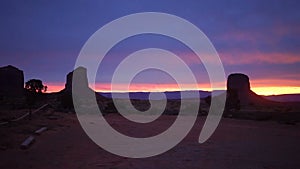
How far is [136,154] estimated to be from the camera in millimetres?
12430

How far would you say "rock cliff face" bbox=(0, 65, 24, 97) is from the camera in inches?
3000

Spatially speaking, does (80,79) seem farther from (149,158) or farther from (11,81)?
(149,158)

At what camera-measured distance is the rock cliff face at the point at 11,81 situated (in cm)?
7619

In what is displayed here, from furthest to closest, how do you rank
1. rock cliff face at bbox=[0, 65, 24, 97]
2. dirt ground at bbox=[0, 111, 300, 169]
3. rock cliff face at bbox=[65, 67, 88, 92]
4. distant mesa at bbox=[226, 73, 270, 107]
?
distant mesa at bbox=[226, 73, 270, 107], rock cliff face at bbox=[0, 65, 24, 97], rock cliff face at bbox=[65, 67, 88, 92], dirt ground at bbox=[0, 111, 300, 169]

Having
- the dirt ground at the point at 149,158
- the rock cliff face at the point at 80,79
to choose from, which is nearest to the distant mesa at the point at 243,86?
the rock cliff face at the point at 80,79

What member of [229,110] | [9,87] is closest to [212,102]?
[229,110]

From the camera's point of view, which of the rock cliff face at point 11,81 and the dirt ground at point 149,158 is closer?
the dirt ground at point 149,158

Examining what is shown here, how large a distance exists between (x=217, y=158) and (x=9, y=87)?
7359 cm

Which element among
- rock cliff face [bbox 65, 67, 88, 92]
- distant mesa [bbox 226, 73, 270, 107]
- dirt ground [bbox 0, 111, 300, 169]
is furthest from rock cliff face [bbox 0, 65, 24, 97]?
dirt ground [bbox 0, 111, 300, 169]

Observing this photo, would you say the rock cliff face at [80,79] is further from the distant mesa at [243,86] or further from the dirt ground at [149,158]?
the dirt ground at [149,158]

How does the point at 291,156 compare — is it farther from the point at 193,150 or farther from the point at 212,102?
the point at 212,102

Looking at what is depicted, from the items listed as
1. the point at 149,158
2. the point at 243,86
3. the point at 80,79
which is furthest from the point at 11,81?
the point at 149,158

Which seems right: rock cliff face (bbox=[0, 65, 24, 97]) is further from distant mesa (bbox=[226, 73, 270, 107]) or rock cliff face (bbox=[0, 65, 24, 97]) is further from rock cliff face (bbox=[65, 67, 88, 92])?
distant mesa (bbox=[226, 73, 270, 107])

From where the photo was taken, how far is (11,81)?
77.6 m
